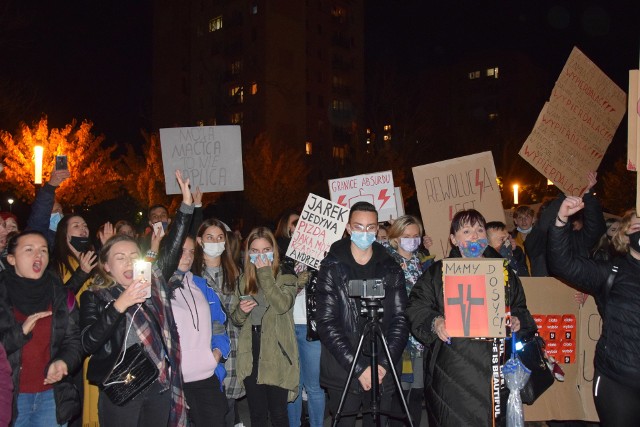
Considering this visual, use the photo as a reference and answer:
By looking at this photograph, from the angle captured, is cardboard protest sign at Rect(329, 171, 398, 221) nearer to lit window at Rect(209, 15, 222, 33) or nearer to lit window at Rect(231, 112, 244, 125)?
lit window at Rect(231, 112, 244, 125)

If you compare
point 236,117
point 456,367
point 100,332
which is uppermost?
point 236,117

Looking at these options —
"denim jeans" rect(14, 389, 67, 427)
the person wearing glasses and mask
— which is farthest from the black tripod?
"denim jeans" rect(14, 389, 67, 427)

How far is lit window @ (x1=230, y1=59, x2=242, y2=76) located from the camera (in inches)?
2275

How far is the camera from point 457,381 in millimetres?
4395

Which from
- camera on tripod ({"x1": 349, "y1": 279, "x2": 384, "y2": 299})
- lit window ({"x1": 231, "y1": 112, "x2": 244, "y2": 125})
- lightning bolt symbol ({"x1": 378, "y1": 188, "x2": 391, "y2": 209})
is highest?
lit window ({"x1": 231, "y1": 112, "x2": 244, "y2": 125})

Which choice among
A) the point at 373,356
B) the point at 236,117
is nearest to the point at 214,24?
A: the point at 236,117

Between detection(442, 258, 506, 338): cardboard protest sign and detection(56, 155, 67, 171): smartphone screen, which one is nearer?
detection(442, 258, 506, 338): cardboard protest sign

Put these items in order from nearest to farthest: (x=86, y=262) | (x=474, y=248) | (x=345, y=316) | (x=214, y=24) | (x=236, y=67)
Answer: (x=474, y=248)
(x=345, y=316)
(x=86, y=262)
(x=236, y=67)
(x=214, y=24)

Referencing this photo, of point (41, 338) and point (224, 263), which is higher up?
point (224, 263)

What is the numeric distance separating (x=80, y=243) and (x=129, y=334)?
7.08ft

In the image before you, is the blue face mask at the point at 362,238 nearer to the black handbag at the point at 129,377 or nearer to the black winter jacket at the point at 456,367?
the black winter jacket at the point at 456,367

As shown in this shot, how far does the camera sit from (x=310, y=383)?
6344mm

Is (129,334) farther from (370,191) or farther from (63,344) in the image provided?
(370,191)

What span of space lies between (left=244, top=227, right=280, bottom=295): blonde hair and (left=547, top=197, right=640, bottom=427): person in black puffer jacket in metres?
2.69
